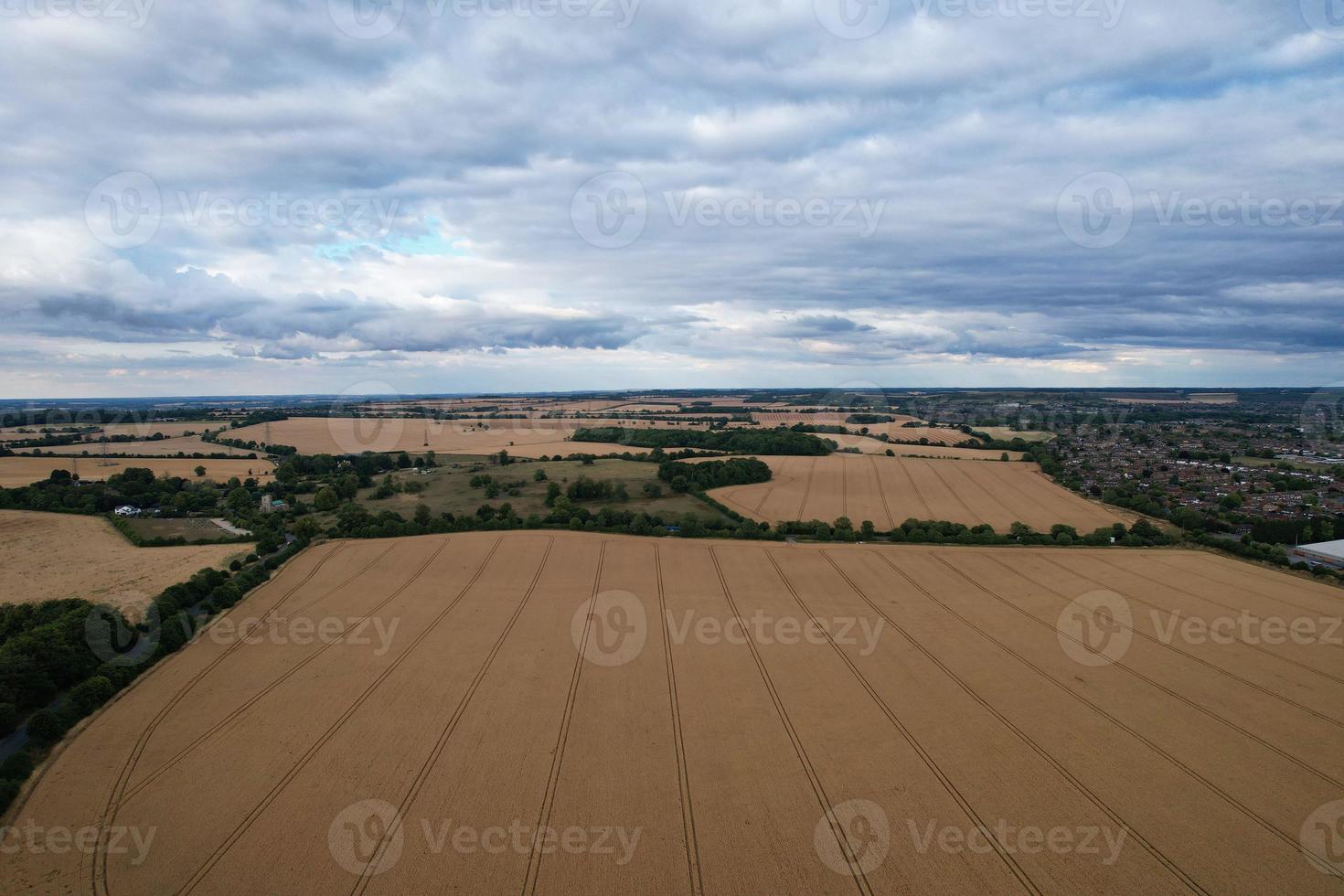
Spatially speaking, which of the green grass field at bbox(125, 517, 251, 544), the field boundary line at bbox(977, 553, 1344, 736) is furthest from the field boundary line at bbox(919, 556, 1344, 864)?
the green grass field at bbox(125, 517, 251, 544)

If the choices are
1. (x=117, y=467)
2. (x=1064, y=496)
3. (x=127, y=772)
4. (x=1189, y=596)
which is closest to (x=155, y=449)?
(x=117, y=467)

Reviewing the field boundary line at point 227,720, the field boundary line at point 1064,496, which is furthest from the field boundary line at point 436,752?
Answer: the field boundary line at point 1064,496

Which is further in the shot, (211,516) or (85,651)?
(211,516)

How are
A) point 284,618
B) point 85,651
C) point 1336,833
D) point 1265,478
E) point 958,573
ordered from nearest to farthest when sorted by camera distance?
1. point 1336,833
2. point 85,651
3. point 284,618
4. point 958,573
5. point 1265,478

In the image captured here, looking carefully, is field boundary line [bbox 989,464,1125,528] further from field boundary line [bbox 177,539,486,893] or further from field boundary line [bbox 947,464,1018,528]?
field boundary line [bbox 177,539,486,893]

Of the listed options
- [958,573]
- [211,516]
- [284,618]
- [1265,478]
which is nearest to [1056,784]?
[958,573]

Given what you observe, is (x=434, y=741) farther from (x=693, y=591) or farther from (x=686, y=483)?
(x=686, y=483)
